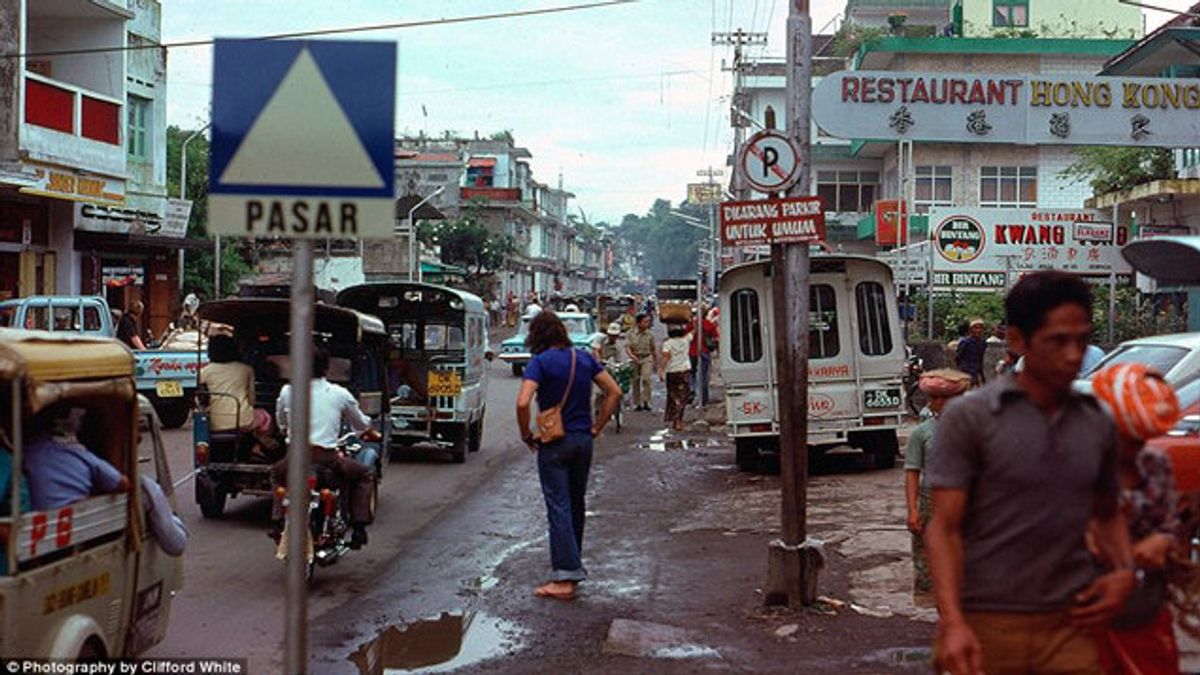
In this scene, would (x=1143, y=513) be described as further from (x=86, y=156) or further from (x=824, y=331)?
(x=86, y=156)

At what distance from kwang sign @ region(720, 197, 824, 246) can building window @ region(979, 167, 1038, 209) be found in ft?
131

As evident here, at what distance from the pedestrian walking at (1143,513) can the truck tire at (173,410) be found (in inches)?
730

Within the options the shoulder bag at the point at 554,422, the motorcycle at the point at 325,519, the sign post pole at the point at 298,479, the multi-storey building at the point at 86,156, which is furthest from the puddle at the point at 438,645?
the multi-storey building at the point at 86,156

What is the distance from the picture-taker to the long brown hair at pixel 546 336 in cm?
959

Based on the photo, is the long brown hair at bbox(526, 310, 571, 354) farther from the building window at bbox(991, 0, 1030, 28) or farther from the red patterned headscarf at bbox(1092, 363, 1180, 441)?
the building window at bbox(991, 0, 1030, 28)

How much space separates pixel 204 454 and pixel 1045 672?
9.78m

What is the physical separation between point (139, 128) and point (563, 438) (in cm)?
2512

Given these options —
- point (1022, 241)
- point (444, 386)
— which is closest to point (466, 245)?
point (1022, 241)

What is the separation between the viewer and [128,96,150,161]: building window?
31234mm

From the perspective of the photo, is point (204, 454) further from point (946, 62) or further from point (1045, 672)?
point (946, 62)

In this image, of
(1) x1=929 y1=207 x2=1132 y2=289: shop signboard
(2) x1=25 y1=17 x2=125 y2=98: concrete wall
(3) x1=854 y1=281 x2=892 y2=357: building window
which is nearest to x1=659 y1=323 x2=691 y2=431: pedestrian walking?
(3) x1=854 y1=281 x2=892 y2=357: building window

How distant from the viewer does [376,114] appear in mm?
4453

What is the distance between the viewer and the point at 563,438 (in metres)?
9.43

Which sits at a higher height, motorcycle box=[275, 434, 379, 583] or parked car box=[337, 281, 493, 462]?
parked car box=[337, 281, 493, 462]
